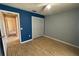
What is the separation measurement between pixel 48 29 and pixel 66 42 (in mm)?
1797

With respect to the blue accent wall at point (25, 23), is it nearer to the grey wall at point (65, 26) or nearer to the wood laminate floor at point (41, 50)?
the wood laminate floor at point (41, 50)

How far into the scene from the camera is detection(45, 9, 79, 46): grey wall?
305cm

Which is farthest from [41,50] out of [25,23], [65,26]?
[65,26]

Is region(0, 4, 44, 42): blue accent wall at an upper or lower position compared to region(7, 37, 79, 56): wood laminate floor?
upper

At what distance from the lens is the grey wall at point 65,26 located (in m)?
3.05

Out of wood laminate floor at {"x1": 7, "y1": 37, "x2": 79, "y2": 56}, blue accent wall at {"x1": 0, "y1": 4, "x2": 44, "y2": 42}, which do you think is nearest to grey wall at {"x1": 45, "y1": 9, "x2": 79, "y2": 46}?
wood laminate floor at {"x1": 7, "y1": 37, "x2": 79, "y2": 56}

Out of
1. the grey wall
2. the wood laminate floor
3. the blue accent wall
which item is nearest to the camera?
the wood laminate floor

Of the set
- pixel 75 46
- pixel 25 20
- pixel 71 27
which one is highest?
pixel 25 20

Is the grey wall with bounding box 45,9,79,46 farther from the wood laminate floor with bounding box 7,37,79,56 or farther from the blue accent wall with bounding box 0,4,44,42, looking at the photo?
the blue accent wall with bounding box 0,4,44,42

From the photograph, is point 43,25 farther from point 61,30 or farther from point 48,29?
point 61,30

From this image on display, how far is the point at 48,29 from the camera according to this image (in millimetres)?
4984

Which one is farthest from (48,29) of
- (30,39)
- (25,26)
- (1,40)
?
(1,40)

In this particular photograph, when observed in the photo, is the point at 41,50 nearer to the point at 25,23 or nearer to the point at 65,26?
the point at 25,23

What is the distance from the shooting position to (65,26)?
11.7 feet
